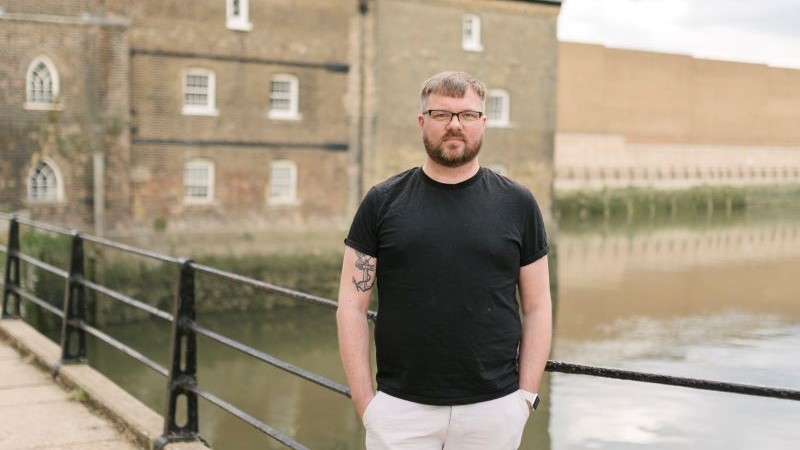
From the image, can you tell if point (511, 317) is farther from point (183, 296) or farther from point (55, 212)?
point (55, 212)

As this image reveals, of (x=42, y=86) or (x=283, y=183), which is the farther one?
(x=283, y=183)

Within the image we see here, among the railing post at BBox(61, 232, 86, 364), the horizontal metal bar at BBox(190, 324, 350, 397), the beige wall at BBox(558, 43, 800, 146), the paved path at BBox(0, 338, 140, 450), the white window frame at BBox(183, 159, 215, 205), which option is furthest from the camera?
the beige wall at BBox(558, 43, 800, 146)

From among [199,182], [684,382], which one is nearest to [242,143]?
[199,182]

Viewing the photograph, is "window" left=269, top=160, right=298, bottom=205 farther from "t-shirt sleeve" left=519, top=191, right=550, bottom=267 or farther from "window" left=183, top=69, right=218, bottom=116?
"t-shirt sleeve" left=519, top=191, right=550, bottom=267

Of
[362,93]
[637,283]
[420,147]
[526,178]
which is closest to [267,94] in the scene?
[362,93]

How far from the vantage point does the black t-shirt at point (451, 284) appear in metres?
2.75

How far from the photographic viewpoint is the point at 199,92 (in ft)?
78.1

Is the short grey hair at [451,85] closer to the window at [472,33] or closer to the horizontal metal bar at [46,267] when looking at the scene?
the horizontal metal bar at [46,267]

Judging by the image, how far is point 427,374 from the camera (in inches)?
109

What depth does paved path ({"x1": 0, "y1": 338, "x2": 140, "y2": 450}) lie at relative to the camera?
198 inches

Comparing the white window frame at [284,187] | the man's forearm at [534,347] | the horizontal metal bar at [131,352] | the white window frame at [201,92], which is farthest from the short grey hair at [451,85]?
the white window frame at [284,187]

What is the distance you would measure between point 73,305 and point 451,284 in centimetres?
463

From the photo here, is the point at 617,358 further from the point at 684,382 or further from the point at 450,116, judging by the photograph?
the point at 450,116

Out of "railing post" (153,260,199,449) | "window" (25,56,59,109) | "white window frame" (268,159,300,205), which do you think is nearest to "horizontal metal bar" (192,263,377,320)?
"railing post" (153,260,199,449)
